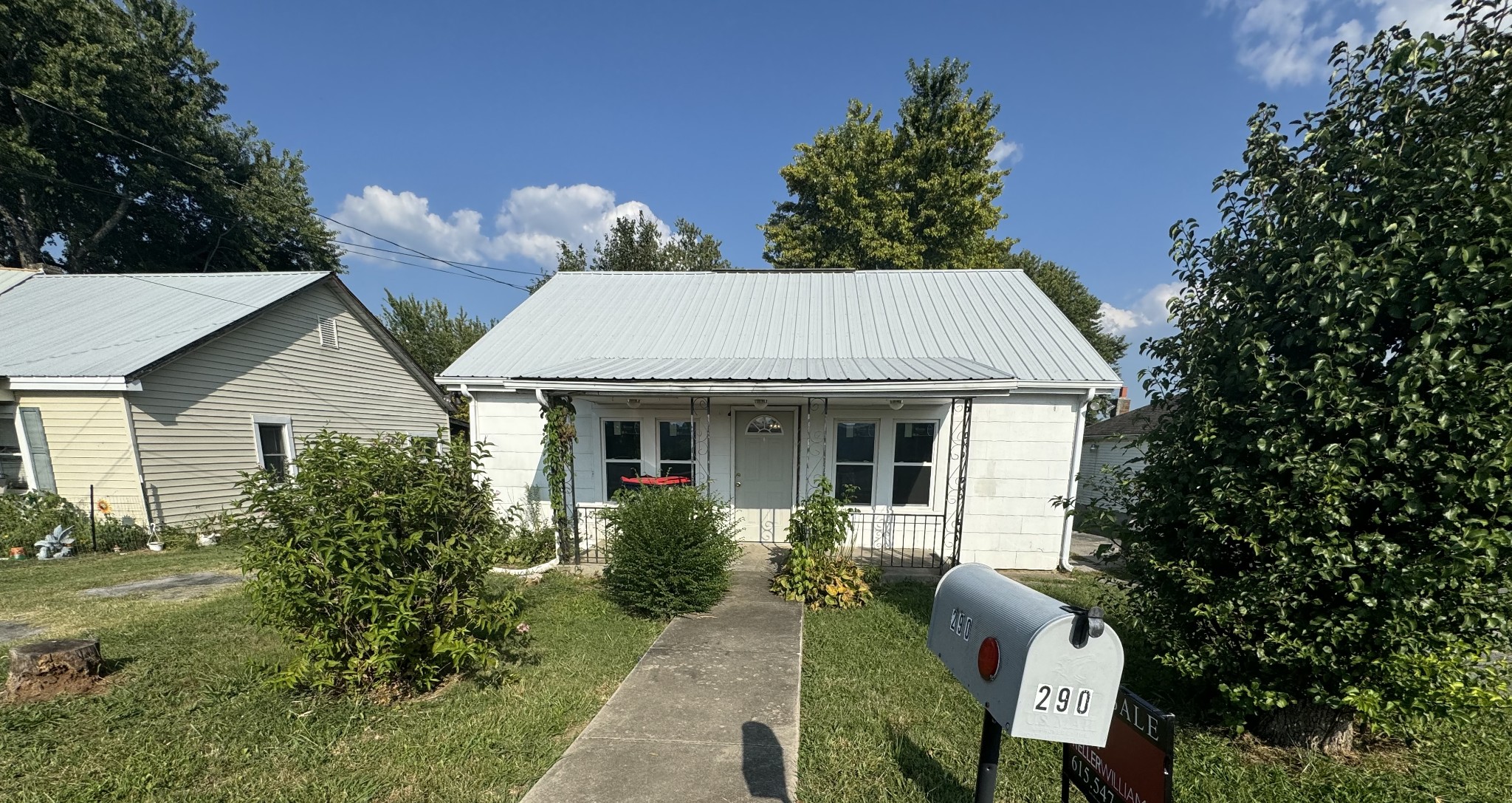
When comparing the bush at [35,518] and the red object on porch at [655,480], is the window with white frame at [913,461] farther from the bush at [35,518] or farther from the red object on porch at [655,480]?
the bush at [35,518]

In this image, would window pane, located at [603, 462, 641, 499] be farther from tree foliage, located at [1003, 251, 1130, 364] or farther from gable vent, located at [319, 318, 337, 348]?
tree foliage, located at [1003, 251, 1130, 364]

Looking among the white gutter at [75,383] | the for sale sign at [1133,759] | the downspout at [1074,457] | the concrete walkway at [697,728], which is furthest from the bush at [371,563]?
the white gutter at [75,383]

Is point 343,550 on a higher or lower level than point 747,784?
higher

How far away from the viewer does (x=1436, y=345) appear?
7.47 feet

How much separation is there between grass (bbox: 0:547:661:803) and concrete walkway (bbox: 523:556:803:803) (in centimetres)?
19

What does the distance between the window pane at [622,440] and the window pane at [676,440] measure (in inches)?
14.4

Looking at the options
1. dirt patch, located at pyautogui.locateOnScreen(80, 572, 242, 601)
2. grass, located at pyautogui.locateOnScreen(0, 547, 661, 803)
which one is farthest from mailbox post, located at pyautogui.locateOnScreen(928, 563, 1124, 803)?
dirt patch, located at pyautogui.locateOnScreen(80, 572, 242, 601)

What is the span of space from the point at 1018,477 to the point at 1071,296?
21622 mm

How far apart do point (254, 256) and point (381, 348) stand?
15.8 meters

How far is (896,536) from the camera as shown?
309 inches

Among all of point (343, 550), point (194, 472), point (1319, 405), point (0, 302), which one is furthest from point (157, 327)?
point (1319, 405)

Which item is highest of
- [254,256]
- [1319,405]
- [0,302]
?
[254,256]

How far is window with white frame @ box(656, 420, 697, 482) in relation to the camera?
7965mm

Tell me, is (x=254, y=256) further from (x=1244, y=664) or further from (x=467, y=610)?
(x=1244, y=664)
